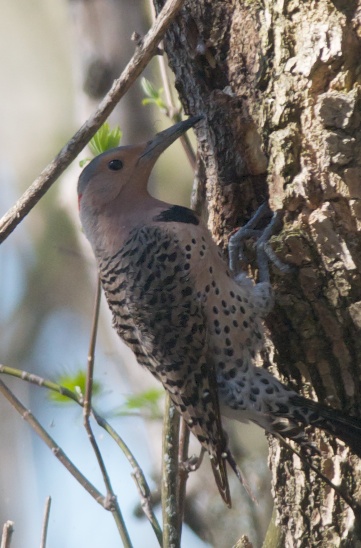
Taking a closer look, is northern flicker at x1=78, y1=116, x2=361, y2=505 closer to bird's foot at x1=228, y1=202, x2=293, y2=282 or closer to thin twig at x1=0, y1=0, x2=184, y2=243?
bird's foot at x1=228, y1=202, x2=293, y2=282

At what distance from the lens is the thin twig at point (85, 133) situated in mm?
2150

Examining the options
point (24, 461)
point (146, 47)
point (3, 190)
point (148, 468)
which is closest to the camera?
point (146, 47)

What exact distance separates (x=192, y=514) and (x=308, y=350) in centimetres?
167

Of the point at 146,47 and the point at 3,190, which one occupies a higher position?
the point at 3,190

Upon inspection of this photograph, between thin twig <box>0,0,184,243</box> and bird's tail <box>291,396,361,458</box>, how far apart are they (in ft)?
3.87

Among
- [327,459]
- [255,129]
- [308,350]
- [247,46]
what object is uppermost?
[247,46]

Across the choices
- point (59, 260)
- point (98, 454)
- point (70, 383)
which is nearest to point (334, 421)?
point (98, 454)

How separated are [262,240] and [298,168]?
0.29 metres

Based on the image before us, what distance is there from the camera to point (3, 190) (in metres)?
6.91

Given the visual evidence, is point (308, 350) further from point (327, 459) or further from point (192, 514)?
point (192, 514)

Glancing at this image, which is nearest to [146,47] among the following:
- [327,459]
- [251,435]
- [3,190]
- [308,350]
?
[308,350]

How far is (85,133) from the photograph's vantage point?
7.14 ft

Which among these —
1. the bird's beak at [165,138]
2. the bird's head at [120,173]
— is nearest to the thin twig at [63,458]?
the bird's head at [120,173]

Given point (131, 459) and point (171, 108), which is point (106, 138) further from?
point (131, 459)
